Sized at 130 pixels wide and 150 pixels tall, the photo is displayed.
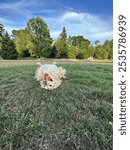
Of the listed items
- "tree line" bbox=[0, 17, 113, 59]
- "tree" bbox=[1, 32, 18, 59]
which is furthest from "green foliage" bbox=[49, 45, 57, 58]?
"tree" bbox=[1, 32, 18, 59]

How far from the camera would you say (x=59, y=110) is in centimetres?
117

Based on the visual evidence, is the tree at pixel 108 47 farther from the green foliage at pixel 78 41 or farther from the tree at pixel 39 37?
the tree at pixel 39 37

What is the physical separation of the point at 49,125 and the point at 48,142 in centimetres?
8

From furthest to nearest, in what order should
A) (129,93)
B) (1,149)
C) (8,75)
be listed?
(8,75)
(1,149)
(129,93)

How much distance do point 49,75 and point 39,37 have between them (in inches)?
6.1

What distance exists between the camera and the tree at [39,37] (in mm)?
1110

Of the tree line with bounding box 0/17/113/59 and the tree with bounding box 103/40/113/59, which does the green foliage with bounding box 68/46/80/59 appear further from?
the tree with bounding box 103/40/113/59

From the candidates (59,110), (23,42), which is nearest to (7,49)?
(23,42)

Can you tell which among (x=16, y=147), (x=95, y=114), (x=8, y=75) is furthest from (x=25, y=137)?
(x=8, y=75)

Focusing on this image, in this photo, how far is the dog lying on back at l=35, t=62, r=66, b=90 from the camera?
1.20 metres

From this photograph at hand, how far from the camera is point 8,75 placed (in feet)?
4.38

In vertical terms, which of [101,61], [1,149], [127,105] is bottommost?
[1,149]

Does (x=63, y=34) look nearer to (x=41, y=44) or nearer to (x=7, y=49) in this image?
(x=41, y=44)

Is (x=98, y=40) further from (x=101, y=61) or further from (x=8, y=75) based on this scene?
(x=8, y=75)
